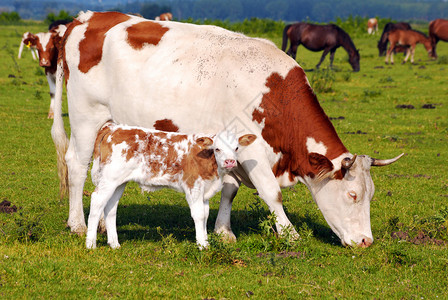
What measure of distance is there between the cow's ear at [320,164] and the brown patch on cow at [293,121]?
4 cm

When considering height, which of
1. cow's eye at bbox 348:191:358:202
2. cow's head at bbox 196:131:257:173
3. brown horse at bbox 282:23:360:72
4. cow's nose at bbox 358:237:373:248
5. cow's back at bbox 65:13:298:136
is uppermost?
cow's back at bbox 65:13:298:136

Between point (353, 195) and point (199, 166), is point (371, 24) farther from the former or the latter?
point (199, 166)

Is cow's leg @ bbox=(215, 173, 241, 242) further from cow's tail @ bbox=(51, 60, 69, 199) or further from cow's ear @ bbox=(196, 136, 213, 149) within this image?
cow's tail @ bbox=(51, 60, 69, 199)

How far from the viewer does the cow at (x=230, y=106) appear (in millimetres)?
7070

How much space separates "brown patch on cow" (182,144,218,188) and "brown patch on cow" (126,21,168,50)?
191 cm

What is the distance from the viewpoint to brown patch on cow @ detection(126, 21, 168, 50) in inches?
308

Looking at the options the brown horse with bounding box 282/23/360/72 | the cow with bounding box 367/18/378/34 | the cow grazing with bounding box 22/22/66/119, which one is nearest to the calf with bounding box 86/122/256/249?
the cow grazing with bounding box 22/22/66/119

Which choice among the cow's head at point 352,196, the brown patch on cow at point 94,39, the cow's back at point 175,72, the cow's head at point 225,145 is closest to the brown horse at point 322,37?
the brown patch on cow at point 94,39

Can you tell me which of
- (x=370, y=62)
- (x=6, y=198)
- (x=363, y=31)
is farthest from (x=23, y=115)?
(x=363, y=31)

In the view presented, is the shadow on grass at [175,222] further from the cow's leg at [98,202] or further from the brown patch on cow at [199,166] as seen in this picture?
the brown patch on cow at [199,166]

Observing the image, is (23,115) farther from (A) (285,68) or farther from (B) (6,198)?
(A) (285,68)

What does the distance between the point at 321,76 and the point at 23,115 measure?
10.6 meters

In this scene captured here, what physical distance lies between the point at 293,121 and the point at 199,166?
1.35 metres

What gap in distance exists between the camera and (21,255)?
6266 mm
